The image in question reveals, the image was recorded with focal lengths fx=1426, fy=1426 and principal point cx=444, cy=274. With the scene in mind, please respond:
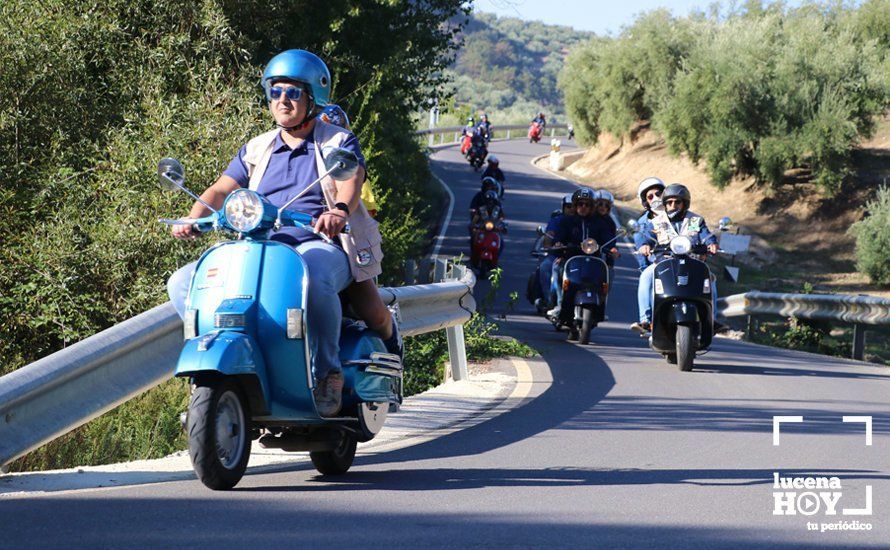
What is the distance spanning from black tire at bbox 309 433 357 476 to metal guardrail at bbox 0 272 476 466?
1.02 m

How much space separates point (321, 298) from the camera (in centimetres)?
675

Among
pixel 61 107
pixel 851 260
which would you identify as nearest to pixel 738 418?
pixel 61 107

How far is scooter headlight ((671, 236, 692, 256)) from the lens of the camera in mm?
14188

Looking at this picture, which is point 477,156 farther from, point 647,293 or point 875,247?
point 647,293

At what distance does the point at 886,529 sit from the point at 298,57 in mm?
3596

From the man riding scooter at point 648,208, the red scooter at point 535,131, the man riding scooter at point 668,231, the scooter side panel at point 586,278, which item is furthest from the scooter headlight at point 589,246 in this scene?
the red scooter at point 535,131

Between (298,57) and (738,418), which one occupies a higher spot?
(298,57)

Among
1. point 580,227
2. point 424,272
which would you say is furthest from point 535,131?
point 580,227

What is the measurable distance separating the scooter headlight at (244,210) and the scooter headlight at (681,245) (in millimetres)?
8251

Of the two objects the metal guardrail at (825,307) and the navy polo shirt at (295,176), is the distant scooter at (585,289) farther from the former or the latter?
the navy polo shirt at (295,176)

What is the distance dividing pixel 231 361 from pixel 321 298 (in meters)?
0.66

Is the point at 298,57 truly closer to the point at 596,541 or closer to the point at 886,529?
the point at 596,541

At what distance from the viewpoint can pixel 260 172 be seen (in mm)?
7266

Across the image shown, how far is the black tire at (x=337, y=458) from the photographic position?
7.28 meters
